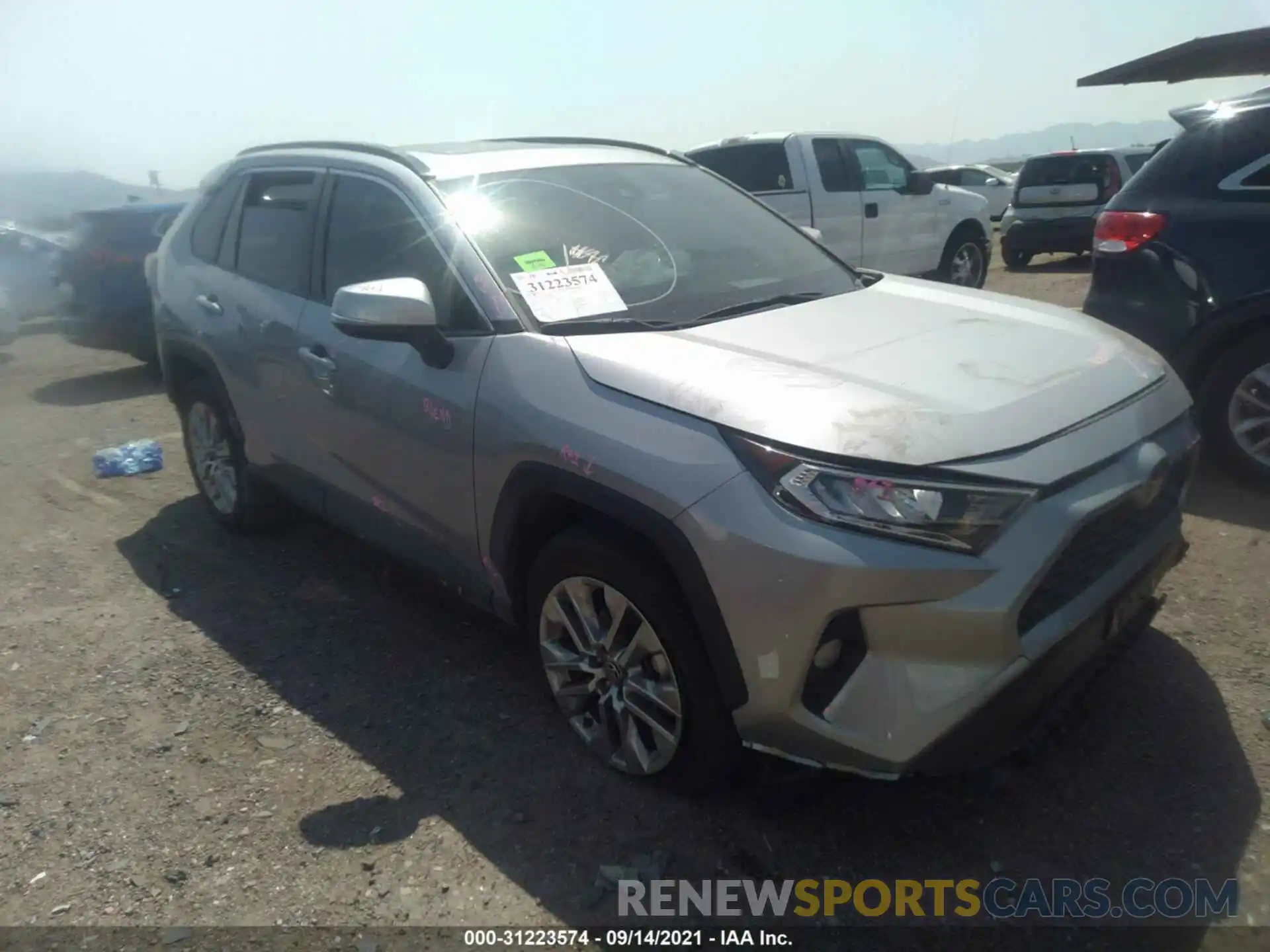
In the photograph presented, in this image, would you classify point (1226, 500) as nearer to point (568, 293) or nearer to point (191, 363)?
point (568, 293)

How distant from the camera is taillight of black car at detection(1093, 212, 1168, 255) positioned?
4.53 metres

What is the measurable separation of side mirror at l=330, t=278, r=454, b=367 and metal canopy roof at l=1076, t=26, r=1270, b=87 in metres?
11.5

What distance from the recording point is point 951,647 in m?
2.15

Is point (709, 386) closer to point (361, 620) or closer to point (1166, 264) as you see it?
point (361, 620)

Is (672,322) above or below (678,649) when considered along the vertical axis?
above

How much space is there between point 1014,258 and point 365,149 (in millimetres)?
12539

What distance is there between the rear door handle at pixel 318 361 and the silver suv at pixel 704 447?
0.01m

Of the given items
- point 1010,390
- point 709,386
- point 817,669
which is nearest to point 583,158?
point 709,386

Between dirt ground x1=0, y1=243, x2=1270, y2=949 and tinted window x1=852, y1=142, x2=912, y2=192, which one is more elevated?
tinted window x1=852, y1=142, x2=912, y2=192

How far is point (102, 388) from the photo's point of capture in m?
8.75

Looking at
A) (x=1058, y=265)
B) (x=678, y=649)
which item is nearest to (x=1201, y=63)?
(x=1058, y=265)

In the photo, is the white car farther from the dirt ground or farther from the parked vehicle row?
the dirt ground

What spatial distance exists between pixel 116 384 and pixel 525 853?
7881mm

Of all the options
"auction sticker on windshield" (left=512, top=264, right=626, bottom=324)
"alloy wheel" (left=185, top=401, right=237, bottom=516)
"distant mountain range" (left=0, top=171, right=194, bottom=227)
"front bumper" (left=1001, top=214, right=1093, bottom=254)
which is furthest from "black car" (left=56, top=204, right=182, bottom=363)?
"front bumper" (left=1001, top=214, right=1093, bottom=254)
